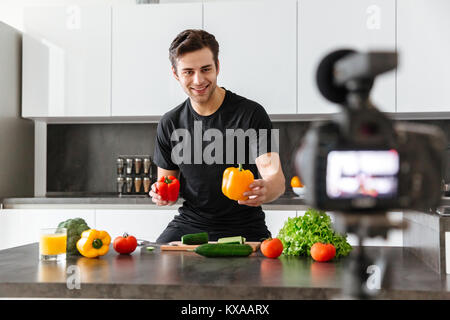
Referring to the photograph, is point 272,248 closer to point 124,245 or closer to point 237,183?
point 237,183

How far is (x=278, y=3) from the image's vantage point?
3.69 m

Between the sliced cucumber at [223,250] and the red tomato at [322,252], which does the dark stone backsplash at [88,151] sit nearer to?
the sliced cucumber at [223,250]

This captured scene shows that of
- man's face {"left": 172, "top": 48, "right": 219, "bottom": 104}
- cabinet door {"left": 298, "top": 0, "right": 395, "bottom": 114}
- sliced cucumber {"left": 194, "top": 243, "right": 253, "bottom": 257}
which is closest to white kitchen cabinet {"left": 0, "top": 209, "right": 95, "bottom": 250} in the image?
man's face {"left": 172, "top": 48, "right": 219, "bottom": 104}

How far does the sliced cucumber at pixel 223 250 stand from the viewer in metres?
1.73

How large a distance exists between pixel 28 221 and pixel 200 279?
2643 millimetres

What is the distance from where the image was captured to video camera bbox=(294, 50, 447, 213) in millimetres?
629

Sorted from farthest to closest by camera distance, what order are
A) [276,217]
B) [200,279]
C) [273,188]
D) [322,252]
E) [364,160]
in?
[276,217] < [273,188] < [322,252] < [200,279] < [364,160]

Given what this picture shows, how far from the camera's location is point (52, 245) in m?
1.70

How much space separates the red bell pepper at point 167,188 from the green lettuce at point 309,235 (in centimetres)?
58

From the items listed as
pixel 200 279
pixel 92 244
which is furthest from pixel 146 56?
pixel 200 279

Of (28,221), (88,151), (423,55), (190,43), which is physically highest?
(423,55)

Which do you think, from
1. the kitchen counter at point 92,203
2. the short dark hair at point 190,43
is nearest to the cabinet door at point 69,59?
the kitchen counter at point 92,203
